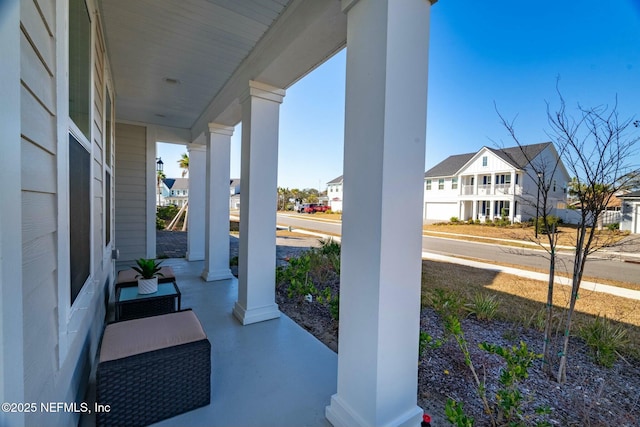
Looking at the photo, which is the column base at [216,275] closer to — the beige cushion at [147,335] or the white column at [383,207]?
the beige cushion at [147,335]

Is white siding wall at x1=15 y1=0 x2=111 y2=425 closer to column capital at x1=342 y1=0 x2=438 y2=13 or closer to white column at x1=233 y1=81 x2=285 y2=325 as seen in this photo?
column capital at x1=342 y1=0 x2=438 y2=13

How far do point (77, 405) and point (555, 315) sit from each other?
4.88m

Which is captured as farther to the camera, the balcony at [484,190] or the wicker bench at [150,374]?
the balcony at [484,190]

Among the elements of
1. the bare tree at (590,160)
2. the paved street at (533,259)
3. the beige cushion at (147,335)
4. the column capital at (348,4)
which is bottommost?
the paved street at (533,259)

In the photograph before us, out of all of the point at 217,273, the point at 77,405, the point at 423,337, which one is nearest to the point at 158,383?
the point at 77,405

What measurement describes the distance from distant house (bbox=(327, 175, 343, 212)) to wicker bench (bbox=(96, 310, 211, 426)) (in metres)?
32.2

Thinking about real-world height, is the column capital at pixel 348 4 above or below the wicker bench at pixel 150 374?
above

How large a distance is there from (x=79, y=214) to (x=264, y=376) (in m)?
1.76

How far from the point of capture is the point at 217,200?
15.9 feet

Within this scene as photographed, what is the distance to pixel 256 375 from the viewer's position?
225cm

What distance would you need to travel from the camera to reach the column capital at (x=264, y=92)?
309 centimetres

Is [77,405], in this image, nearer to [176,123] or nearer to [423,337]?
[423,337]

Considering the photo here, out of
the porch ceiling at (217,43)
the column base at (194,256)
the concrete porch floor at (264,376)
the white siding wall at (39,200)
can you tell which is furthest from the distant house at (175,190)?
the white siding wall at (39,200)

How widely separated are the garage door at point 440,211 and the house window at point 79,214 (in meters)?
23.2
